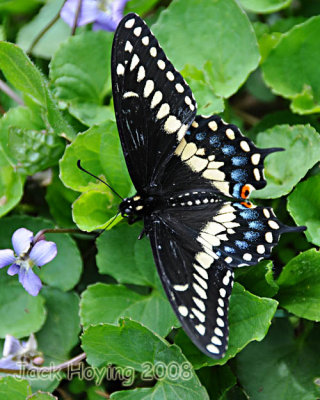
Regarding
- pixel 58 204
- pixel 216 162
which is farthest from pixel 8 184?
pixel 216 162

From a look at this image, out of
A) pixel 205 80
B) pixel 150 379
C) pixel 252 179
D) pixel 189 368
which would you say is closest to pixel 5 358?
pixel 150 379

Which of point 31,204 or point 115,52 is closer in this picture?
point 115,52

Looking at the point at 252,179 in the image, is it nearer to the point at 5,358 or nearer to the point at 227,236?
the point at 227,236

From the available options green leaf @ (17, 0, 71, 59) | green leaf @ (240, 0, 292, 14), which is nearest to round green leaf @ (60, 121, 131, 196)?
green leaf @ (17, 0, 71, 59)

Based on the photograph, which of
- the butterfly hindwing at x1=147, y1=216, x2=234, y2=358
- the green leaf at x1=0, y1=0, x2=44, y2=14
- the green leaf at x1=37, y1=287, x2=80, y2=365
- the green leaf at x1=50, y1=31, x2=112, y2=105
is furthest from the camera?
the green leaf at x1=0, y1=0, x2=44, y2=14

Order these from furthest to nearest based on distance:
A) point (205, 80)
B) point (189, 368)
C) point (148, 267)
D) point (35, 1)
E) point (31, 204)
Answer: point (35, 1)
point (31, 204)
point (205, 80)
point (148, 267)
point (189, 368)

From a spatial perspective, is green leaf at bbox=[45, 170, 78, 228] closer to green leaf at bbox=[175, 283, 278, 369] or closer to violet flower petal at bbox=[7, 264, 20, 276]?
violet flower petal at bbox=[7, 264, 20, 276]

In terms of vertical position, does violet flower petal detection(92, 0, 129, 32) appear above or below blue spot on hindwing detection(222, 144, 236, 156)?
above

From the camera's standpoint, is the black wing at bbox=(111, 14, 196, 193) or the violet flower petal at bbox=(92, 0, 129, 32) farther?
the violet flower petal at bbox=(92, 0, 129, 32)

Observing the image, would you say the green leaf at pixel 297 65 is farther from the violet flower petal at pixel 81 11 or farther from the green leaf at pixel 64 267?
the green leaf at pixel 64 267
